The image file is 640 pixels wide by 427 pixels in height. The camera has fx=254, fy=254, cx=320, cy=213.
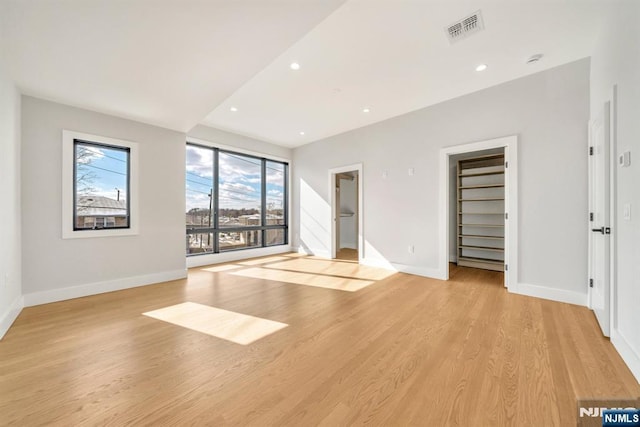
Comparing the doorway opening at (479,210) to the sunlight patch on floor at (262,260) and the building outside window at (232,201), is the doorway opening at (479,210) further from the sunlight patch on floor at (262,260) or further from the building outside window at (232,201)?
the building outside window at (232,201)

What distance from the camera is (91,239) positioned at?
11.4ft

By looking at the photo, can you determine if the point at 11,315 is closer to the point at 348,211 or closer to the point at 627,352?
the point at 627,352

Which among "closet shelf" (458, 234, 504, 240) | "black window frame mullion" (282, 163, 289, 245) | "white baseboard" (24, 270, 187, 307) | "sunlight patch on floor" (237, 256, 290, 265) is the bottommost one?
"sunlight patch on floor" (237, 256, 290, 265)

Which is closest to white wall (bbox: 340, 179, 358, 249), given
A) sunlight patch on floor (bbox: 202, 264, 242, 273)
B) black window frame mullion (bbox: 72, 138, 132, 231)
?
sunlight patch on floor (bbox: 202, 264, 242, 273)

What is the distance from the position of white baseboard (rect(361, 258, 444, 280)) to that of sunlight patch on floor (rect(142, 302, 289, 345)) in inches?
110

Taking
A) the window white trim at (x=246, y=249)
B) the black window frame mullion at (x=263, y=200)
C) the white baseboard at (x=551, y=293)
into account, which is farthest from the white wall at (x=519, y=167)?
the black window frame mullion at (x=263, y=200)

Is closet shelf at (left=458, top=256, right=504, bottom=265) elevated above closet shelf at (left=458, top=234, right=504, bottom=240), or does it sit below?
below

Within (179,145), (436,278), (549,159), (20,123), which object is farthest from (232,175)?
(549,159)

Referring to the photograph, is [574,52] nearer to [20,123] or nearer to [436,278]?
[436,278]

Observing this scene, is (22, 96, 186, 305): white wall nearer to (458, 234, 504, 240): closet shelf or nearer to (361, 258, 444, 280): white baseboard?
(361, 258, 444, 280): white baseboard

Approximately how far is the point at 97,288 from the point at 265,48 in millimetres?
3773

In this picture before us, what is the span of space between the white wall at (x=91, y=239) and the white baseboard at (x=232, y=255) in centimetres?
86

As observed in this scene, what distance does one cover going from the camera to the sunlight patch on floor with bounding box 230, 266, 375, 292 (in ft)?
12.3

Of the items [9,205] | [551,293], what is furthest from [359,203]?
[9,205]
